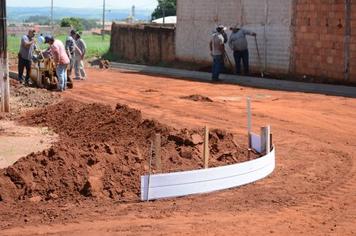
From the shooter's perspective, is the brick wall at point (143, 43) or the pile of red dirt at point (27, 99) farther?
the brick wall at point (143, 43)

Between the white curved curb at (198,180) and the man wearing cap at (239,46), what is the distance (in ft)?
52.1

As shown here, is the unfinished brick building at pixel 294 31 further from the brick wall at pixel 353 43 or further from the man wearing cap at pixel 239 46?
the man wearing cap at pixel 239 46

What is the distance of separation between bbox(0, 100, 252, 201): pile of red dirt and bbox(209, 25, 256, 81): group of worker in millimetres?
12199

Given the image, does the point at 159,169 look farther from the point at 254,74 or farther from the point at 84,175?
the point at 254,74

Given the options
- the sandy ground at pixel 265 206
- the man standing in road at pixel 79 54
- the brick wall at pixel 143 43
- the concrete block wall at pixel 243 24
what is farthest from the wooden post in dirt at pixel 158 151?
the brick wall at pixel 143 43

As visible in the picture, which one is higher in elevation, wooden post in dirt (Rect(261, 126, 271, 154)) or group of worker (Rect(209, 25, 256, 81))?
group of worker (Rect(209, 25, 256, 81))

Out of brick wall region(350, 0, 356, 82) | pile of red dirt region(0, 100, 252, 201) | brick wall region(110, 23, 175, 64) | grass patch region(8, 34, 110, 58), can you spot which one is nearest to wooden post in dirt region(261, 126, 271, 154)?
pile of red dirt region(0, 100, 252, 201)

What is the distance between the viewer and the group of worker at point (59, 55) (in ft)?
61.1

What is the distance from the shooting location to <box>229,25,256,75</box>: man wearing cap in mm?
24094

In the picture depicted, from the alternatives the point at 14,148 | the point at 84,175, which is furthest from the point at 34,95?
the point at 84,175

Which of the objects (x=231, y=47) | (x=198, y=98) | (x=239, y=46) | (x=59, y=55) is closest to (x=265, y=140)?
(x=198, y=98)

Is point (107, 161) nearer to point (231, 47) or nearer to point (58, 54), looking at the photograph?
point (58, 54)

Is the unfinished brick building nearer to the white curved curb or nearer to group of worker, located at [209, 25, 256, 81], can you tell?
group of worker, located at [209, 25, 256, 81]

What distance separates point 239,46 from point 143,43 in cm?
1103
